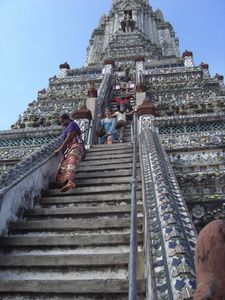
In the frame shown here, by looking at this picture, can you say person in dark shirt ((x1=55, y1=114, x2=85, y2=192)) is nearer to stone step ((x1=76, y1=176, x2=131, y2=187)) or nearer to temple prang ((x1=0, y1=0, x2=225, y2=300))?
stone step ((x1=76, y1=176, x2=131, y2=187))

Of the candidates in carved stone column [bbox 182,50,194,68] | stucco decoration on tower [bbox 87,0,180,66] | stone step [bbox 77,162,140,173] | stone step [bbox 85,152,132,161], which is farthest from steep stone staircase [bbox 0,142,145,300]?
stucco decoration on tower [bbox 87,0,180,66]

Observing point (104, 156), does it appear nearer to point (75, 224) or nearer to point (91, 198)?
point (91, 198)

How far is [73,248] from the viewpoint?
4.10 metres

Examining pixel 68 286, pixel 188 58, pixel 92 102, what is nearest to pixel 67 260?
pixel 68 286

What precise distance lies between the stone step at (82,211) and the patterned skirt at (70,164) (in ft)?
3.30

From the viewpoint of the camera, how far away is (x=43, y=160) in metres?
6.14

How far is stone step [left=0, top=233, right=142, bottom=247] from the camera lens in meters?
4.08

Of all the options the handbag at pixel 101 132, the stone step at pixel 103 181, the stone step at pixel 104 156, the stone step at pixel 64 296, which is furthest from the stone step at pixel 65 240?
the handbag at pixel 101 132

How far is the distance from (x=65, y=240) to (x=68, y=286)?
0.81 metres

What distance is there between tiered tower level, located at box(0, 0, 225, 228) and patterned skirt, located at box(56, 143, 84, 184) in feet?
6.53

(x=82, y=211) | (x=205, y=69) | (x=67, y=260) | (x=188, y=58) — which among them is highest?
(x=188, y=58)

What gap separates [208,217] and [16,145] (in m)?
5.11

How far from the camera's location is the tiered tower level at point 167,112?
6742mm

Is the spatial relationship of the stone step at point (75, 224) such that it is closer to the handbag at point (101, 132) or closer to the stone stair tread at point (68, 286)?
the stone stair tread at point (68, 286)
